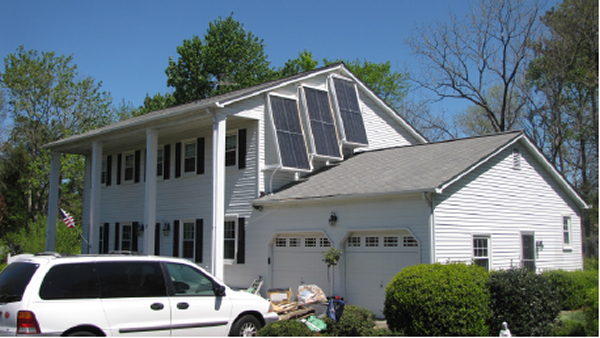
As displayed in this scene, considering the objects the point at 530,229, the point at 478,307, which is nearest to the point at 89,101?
the point at 530,229

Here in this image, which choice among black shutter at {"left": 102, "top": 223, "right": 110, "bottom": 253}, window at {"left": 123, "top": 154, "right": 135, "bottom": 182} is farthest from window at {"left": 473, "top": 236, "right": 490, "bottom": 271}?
→ black shutter at {"left": 102, "top": 223, "right": 110, "bottom": 253}

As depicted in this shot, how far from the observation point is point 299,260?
17.0 metres

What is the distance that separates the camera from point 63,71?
40594 millimetres

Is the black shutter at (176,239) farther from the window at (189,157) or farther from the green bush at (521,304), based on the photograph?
the green bush at (521,304)

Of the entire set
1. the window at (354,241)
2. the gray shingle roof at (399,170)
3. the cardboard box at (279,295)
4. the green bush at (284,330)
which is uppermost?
the gray shingle roof at (399,170)

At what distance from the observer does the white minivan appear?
25.8ft

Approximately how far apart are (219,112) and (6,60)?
1132 inches

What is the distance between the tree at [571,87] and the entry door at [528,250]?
18.1 metres

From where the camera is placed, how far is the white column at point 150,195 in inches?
740

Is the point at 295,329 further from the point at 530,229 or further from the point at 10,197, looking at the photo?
the point at 10,197

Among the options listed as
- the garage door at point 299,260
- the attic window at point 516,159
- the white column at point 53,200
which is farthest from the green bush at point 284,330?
the white column at point 53,200

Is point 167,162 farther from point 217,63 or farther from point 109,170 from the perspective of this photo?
point 217,63

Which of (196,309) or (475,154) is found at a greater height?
(475,154)

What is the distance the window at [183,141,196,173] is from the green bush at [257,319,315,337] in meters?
11.9
